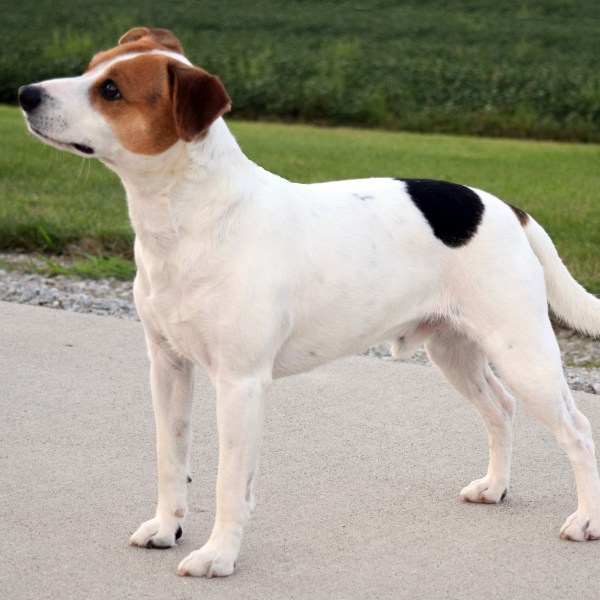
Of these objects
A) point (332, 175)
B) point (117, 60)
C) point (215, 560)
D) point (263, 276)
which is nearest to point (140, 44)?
point (117, 60)

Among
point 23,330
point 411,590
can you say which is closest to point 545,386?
point 411,590

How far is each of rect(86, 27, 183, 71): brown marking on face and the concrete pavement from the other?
1.62 meters

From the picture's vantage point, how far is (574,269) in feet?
24.7

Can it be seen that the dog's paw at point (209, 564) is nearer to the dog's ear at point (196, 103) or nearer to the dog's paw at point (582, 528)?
the dog's paw at point (582, 528)

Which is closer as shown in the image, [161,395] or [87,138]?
[87,138]

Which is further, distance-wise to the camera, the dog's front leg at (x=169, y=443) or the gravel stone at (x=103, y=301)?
the gravel stone at (x=103, y=301)

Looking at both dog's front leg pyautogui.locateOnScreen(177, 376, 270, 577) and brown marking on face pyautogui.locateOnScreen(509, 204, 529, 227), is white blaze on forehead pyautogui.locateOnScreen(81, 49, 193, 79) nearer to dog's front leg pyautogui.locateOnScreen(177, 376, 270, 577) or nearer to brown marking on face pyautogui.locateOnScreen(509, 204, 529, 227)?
dog's front leg pyautogui.locateOnScreen(177, 376, 270, 577)

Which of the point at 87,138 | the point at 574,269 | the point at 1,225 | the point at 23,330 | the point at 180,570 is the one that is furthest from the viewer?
the point at 1,225

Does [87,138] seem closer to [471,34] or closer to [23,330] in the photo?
[23,330]

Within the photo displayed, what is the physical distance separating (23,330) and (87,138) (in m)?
3.16

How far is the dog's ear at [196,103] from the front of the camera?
11.3 feet

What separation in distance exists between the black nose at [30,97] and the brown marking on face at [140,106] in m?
0.16

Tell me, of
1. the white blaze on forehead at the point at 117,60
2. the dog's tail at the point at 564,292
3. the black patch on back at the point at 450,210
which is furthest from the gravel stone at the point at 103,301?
the white blaze on forehead at the point at 117,60

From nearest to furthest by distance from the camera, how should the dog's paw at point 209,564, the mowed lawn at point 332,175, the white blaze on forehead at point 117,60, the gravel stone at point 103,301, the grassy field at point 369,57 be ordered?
the white blaze on forehead at point 117,60
the dog's paw at point 209,564
the gravel stone at point 103,301
the mowed lawn at point 332,175
the grassy field at point 369,57
